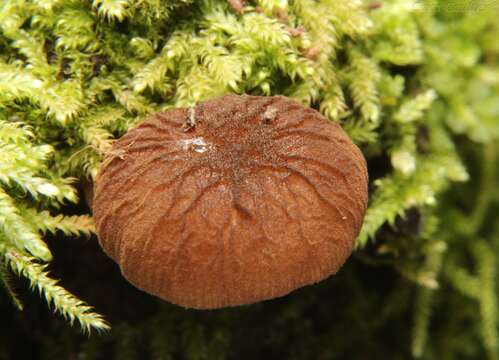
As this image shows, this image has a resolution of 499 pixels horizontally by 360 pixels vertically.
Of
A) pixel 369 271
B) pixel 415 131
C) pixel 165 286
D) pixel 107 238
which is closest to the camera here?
pixel 165 286

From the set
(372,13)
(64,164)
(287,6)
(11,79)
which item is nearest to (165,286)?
(64,164)

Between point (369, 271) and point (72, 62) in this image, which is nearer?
point (72, 62)

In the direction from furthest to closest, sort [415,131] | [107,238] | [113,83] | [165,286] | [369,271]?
[369,271]
[415,131]
[113,83]
[107,238]
[165,286]

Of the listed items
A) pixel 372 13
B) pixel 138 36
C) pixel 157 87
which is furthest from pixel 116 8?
pixel 372 13

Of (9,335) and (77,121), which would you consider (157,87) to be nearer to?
(77,121)

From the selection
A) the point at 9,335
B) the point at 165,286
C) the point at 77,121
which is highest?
the point at 77,121

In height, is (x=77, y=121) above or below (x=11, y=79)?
below
